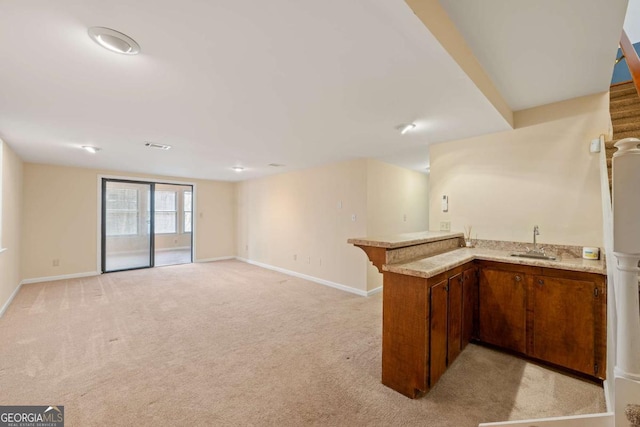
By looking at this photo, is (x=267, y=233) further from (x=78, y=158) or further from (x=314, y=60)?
(x=314, y=60)

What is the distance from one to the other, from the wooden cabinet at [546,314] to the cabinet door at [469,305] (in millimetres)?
51

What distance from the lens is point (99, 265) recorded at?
5754 mm

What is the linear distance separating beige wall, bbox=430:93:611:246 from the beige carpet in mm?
1378

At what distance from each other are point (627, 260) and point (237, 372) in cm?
256

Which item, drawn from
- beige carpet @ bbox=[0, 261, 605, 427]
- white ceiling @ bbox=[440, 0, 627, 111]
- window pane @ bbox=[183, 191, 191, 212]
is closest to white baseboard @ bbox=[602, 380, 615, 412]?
beige carpet @ bbox=[0, 261, 605, 427]

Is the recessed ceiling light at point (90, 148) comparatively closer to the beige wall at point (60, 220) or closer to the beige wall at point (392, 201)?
the beige wall at point (60, 220)

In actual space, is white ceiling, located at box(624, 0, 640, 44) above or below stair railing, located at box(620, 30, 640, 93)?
above

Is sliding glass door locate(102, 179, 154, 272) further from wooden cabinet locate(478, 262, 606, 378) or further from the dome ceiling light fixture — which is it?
wooden cabinet locate(478, 262, 606, 378)

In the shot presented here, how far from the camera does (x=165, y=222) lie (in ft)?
24.5

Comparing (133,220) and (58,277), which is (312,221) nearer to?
(133,220)

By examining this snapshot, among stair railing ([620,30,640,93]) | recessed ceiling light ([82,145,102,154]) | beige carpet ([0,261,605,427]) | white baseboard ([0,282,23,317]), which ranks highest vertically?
stair railing ([620,30,640,93])

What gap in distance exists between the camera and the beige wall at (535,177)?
2.54 m

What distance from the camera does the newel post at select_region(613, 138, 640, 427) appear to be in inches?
42.5

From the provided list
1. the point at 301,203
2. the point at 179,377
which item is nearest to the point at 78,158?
the point at 301,203
